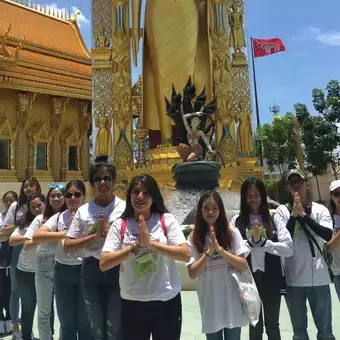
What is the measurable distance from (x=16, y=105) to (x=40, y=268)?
13969 mm

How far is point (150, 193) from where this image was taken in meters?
2.31

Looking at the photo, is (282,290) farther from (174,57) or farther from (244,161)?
(174,57)

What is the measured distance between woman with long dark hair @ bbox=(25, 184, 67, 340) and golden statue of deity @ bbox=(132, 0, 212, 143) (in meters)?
8.90

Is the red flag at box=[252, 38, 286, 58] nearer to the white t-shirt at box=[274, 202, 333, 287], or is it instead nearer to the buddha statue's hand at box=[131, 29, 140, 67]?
the buddha statue's hand at box=[131, 29, 140, 67]

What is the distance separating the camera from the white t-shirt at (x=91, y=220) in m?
2.60

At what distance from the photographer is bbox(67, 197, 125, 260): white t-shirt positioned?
8.54 ft

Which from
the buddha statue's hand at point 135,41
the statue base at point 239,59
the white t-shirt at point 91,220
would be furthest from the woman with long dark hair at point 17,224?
the statue base at point 239,59

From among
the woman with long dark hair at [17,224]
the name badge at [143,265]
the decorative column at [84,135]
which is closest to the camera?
the name badge at [143,265]

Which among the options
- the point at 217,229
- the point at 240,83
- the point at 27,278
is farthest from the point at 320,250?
the point at 240,83

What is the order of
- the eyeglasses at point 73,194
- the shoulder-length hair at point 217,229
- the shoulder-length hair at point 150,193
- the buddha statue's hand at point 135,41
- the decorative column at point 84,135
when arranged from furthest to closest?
1. the decorative column at point 84,135
2. the buddha statue's hand at point 135,41
3. the eyeglasses at point 73,194
4. the shoulder-length hair at point 217,229
5. the shoulder-length hair at point 150,193

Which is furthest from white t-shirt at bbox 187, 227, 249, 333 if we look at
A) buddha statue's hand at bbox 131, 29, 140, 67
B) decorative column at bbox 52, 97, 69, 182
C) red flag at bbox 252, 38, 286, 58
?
red flag at bbox 252, 38, 286, 58

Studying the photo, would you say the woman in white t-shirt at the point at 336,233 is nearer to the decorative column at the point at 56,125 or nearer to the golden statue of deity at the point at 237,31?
the golden statue of deity at the point at 237,31

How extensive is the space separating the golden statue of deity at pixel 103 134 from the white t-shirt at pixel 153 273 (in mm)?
9883

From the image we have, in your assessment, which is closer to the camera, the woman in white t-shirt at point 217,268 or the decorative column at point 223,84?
the woman in white t-shirt at point 217,268
